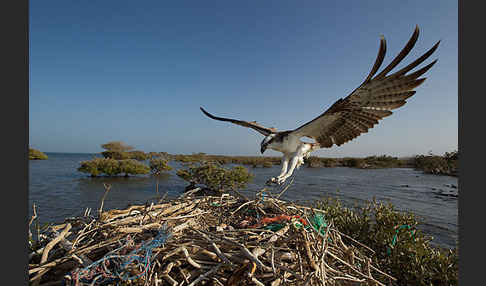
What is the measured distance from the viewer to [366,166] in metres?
41.5

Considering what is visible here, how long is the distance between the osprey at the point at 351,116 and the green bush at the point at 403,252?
7.51ft

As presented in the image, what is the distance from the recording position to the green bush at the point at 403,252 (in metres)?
3.13

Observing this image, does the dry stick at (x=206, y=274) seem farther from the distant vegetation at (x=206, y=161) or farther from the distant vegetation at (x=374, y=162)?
the distant vegetation at (x=374, y=162)

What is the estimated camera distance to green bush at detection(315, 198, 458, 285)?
123 inches

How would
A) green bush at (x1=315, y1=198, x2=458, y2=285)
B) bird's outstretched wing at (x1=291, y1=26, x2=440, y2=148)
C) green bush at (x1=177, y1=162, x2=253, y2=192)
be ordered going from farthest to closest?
green bush at (x1=177, y1=162, x2=253, y2=192) → green bush at (x1=315, y1=198, x2=458, y2=285) → bird's outstretched wing at (x1=291, y1=26, x2=440, y2=148)

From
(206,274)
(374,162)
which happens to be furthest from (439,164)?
(206,274)

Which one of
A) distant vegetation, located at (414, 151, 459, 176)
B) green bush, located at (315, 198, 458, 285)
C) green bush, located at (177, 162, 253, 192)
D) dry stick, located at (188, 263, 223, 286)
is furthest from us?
distant vegetation, located at (414, 151, 459, 176)

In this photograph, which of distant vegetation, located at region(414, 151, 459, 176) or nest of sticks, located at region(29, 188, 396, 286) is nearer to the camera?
nest of sticks, located at region(29, 188, 396, 286)

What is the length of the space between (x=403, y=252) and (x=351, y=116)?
114 inches

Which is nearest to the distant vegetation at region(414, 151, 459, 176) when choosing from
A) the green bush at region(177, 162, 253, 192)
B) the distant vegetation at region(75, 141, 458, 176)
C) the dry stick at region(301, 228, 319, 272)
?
the distant vegetation at region(75, 141, 458, 176)

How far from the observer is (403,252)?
3.60 m

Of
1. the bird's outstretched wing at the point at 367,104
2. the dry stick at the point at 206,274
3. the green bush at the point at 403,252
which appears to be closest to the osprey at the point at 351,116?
the bird's outstretched wing at the point at 367,104

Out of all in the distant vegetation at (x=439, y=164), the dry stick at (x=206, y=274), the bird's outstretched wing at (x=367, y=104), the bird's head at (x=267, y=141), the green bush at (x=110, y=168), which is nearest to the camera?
the dry stick at (x=206, y=274)

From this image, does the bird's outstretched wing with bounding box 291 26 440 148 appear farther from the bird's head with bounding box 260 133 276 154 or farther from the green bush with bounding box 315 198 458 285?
the green bush with bounding box 315 198 458 285
